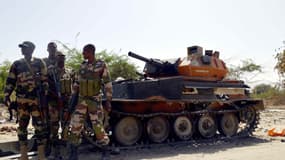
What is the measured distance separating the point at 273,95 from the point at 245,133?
2480 centimetres

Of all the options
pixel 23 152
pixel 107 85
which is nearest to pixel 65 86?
pixel 107 85

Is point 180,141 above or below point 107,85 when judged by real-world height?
below

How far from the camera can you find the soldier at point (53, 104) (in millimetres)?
7324

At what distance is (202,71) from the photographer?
34.4ft

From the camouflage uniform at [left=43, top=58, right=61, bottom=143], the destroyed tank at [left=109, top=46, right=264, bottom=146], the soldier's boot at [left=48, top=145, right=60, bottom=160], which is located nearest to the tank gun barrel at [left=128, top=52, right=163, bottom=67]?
the destroyed tank at [left=109, top=46, right=264, bottom=146]

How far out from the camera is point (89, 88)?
6.80 metres

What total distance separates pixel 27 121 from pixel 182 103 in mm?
4360

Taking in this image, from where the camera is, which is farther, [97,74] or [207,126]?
[207,126]

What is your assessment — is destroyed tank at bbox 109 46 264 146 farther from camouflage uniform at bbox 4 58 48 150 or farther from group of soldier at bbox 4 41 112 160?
camouflage uniform at bbox 4 58 48 150

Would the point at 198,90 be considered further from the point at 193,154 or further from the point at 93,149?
the point at 93,149

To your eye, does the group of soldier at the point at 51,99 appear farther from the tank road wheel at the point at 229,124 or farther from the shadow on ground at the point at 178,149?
the tank road wheel at the point at 229,124

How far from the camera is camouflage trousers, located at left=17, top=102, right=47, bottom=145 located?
6477 mm

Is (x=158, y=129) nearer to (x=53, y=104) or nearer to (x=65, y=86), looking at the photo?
(x=65, y=86)

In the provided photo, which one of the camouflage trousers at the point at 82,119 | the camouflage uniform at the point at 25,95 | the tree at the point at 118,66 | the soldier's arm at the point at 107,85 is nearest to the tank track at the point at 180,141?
the camouflage trousers at the point at 82,119
